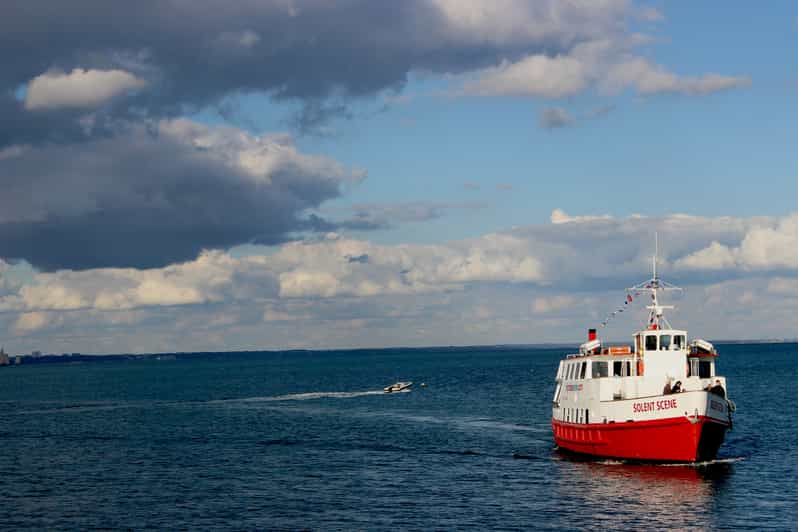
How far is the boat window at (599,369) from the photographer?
8194 centimetres

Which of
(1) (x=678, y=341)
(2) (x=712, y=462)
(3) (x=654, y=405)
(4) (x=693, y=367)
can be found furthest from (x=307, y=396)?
(3) (x=654, y=405)

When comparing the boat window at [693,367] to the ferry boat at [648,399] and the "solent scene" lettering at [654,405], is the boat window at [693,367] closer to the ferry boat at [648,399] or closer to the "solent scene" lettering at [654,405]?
the ferry boat at [648,399]

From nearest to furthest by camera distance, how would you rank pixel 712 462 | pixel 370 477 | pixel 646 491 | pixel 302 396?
pixel 646 491
pixel 712 462
pixel 370 477
pixel 302 396

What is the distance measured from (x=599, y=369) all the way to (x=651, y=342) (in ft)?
16.9

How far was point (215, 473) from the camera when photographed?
8050 centimetres

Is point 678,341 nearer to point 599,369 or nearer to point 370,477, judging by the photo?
point 599,369

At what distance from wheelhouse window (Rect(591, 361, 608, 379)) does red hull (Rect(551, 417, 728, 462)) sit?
467 cm

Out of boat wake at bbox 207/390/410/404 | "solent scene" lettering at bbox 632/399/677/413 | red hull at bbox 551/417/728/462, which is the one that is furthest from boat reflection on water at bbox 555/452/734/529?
boat wake at bbox 207/390/410/404

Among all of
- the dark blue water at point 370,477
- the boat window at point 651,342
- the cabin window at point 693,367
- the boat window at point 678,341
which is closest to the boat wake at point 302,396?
the dark blue water at point 370,477

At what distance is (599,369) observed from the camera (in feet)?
270

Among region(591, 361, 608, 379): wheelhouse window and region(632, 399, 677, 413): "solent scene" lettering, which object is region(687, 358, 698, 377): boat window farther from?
region(632, 399, 677, 413): "solent scene" lettering

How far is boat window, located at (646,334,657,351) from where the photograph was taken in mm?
80062

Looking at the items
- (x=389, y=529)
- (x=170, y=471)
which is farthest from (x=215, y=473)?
(x=389, y=529)

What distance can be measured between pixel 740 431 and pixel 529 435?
75.5 feet
